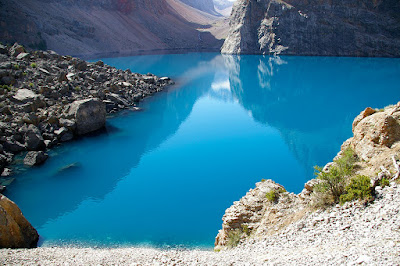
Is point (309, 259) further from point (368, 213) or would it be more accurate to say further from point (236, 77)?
point (236, 77)

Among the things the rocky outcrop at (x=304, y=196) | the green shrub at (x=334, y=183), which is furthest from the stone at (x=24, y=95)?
the green shrub at (x=334, y=183)

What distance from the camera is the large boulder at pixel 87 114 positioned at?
2273 centimetres

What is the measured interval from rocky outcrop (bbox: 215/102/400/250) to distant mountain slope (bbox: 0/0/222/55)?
202 feet

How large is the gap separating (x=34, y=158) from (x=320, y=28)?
232 ft

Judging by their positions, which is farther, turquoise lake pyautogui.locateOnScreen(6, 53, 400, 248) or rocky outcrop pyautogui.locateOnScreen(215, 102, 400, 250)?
turquoise lake pyautogui.locateOnScreen(6, 53, 400, 248)

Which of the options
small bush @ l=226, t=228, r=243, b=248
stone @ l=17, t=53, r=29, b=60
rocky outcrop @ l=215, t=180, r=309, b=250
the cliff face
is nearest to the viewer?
rocky outcrop @ l=215, t=180, r=309, b=250

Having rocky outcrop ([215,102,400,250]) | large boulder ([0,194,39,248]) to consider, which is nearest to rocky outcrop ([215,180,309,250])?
rocky outcrop ([215,102,400,250])

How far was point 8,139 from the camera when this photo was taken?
63.2 ft

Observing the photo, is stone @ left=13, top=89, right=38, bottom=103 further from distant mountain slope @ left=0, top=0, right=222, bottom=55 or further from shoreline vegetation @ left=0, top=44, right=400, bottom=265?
distant mountain slope @ left=0, top=0, right=222, bottom=55

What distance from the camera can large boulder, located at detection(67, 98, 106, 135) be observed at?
22.7 m

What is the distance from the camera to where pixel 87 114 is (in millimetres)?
23141

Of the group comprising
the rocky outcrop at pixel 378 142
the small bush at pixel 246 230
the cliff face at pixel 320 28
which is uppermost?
the cliff face at pixel 320 28

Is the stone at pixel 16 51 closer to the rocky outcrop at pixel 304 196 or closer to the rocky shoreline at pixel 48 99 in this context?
the rocky shoreline at pixel 48 99

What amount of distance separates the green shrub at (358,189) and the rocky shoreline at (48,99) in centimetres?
1590
